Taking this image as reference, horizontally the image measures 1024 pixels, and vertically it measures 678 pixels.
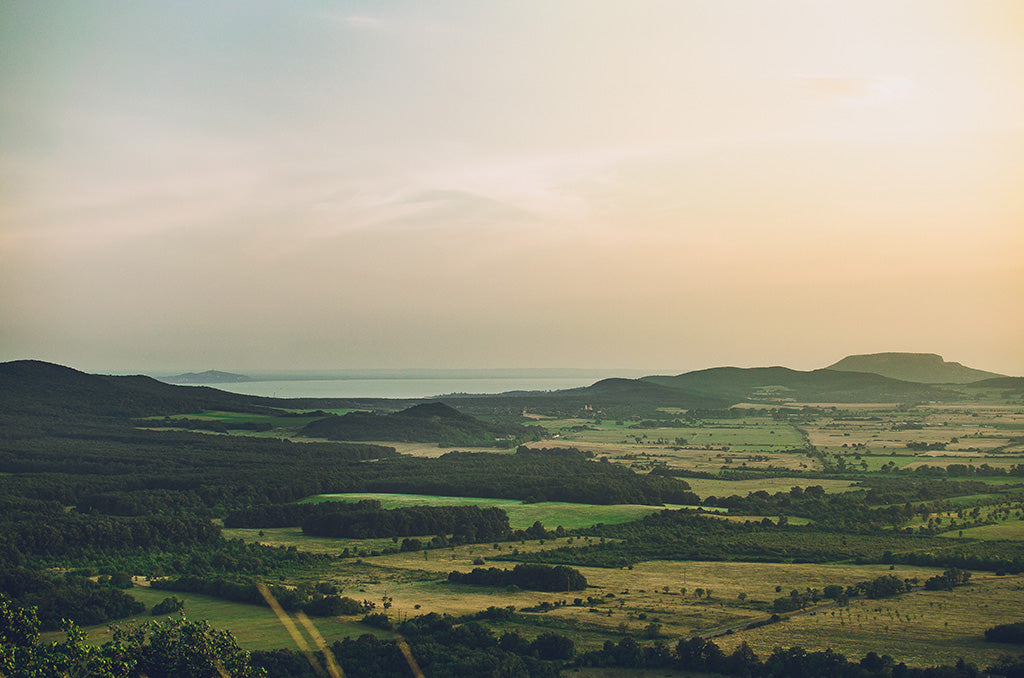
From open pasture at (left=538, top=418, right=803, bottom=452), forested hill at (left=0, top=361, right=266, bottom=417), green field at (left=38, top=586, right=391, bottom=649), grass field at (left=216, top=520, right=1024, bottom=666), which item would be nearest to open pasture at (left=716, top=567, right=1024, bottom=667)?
grass field at (left=216, top=520, right=1024, bottom=666)

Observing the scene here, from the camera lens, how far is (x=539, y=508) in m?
88.9

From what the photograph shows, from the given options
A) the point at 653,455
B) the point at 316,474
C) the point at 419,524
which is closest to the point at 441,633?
the point at 419,524

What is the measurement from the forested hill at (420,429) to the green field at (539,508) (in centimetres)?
6072

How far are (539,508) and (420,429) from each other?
3194 inches

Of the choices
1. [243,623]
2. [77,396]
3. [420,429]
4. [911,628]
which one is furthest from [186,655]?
[77,396]

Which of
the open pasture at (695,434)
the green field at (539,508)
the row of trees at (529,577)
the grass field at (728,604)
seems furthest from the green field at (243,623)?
the open pasture at (695,434)

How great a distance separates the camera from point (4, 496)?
85.8 m

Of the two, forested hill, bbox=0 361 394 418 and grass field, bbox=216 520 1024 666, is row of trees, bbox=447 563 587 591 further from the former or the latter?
forested hill, bbox=0 361 394 418

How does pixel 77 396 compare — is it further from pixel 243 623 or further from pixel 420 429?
pixel 243 623

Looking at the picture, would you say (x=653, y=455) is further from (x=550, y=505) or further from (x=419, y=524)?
(x=419, y=524)

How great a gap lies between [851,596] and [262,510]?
54.4 metres

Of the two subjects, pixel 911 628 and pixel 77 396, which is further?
pixel 77 396

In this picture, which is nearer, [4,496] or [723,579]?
[723,579]

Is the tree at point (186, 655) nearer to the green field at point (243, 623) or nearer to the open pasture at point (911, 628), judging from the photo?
the green field at point (243, 623)
